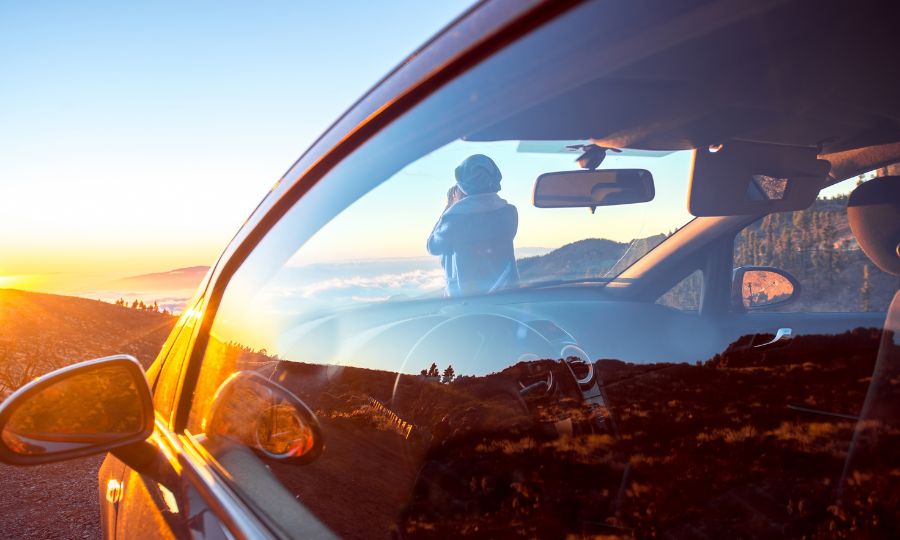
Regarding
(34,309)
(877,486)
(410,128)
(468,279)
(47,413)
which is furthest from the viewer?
(34,309)

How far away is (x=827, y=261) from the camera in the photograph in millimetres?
927

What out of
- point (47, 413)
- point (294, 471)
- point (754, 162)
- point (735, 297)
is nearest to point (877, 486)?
point (735, 297)

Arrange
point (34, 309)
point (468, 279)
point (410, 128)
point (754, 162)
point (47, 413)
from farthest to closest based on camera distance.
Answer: point (34, 309)
point (47, 413)
point (468, 279)
point (410, 128)
point (754, 162)

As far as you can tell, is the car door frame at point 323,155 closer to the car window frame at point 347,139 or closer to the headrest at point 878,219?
the car window frame at point 347,139

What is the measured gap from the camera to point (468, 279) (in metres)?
1.44

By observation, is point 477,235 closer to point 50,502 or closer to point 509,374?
point 509,374

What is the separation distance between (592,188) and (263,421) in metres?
1.12

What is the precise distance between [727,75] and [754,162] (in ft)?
0.73

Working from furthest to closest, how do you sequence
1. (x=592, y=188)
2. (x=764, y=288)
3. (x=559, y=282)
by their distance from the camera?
1. (x=559, y=282)
2. (x=592, y=188)
3. (x=764, y=288)

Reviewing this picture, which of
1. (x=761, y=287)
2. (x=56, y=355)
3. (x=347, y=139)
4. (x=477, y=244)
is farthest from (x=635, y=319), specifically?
(x=56, y=355)

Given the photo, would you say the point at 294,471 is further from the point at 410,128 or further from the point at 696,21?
the point at 696,21

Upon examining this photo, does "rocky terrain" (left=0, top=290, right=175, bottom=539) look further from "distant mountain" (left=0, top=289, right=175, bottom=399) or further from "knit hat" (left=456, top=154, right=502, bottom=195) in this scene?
"knit hat" (left=456, top=154, right=502, bottom=195)

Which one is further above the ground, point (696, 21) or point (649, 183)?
point (696, 21)

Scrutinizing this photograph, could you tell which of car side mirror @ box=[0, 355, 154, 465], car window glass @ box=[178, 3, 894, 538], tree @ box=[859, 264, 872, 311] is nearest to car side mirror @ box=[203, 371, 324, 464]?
car window glass @ box=[178, 3, 894, 538]
